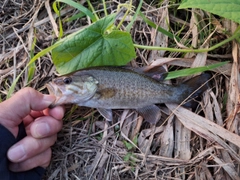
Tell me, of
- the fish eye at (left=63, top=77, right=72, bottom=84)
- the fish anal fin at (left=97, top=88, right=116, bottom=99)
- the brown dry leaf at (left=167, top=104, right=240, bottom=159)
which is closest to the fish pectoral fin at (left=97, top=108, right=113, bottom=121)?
the fish anal fin at (left=97, top=88, right=116, bottom=99)

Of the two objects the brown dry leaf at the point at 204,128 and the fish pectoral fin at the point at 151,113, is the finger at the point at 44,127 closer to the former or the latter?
the fish pectoral fin at the point at 151,113

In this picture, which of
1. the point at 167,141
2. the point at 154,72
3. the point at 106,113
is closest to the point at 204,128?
the point at 167,141

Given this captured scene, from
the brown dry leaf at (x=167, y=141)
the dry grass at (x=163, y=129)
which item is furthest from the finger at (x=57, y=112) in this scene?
the brown dry leaf at (x=167, y=141)

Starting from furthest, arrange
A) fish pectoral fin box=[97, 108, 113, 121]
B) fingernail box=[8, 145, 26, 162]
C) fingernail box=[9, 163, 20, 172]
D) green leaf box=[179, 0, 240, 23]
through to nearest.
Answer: fish pectoral fin box=[97, 108, 113, 121]
fingernail box=[9, 163, 20, 172]
fingernail box=[8, 145, 26, 162]
green leaf box=[179, 0, 240, 23]

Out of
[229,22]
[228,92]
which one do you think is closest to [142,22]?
[229,22]

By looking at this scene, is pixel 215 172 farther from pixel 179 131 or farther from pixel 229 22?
pixel 229 22

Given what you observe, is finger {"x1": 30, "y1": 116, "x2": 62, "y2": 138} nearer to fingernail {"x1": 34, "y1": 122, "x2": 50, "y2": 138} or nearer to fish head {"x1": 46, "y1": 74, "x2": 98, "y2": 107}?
fingernail {"x1": 34, "y1": 122, "x2": 50, "y2": 138}
